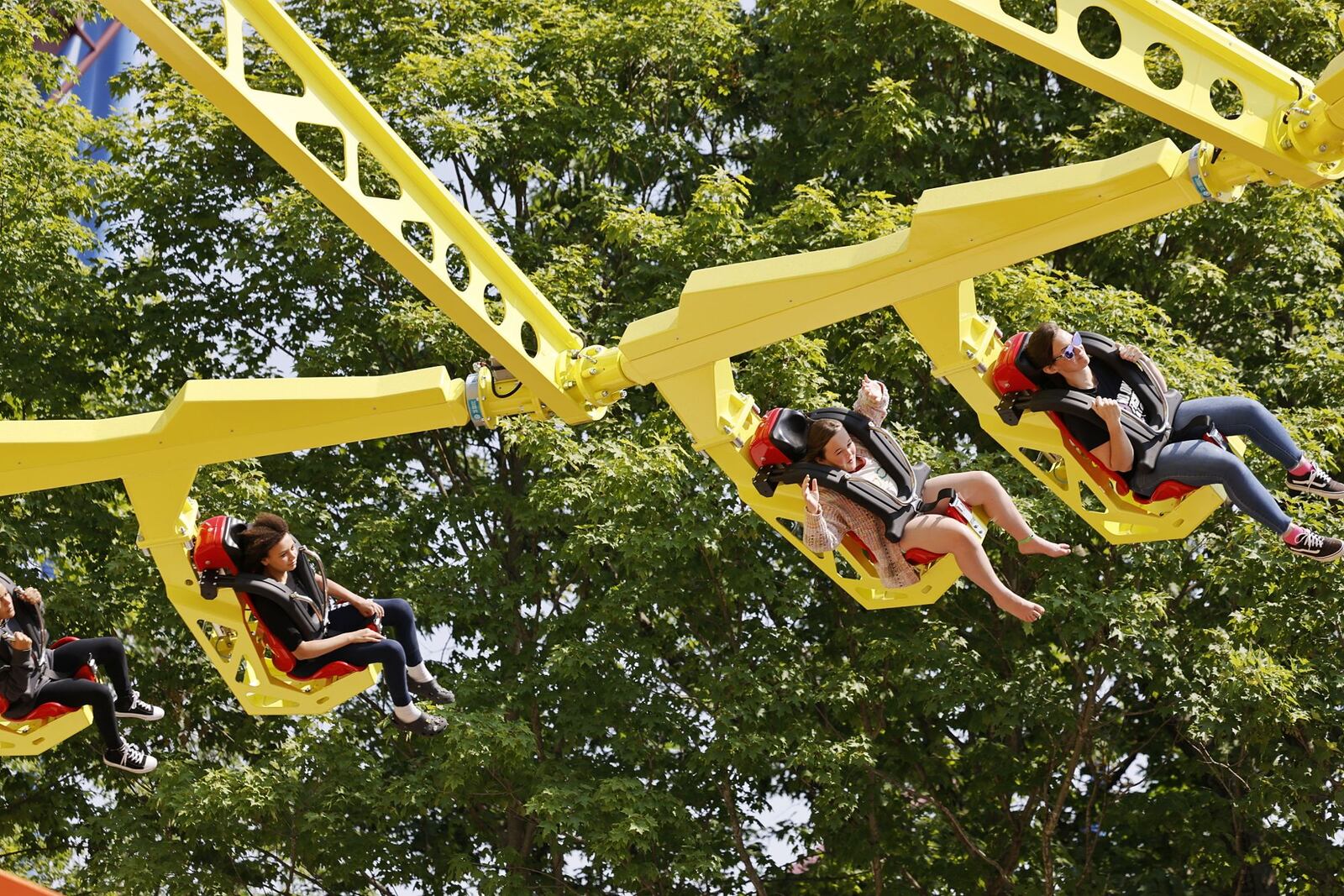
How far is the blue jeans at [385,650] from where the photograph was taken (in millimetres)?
7527

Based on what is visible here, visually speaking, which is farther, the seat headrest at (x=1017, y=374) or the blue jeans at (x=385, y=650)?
the blue jeans at (x=385, y=650)

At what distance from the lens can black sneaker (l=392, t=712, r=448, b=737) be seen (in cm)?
776

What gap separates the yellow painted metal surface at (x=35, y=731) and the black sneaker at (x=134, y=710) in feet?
1.05

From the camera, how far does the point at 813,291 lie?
19.4ft

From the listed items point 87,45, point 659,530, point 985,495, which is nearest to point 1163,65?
point 659,530

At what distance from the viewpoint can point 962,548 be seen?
6.49m

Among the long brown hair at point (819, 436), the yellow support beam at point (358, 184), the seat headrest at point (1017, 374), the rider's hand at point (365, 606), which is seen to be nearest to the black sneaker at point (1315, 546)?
the seat headrest at point (1017, 374)

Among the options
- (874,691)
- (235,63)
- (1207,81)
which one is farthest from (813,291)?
(874,691)

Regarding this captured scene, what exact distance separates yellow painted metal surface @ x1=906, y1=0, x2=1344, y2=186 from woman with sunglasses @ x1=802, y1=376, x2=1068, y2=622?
1.75m

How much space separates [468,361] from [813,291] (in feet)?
26.0

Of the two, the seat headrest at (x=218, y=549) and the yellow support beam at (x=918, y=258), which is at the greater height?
the yellow support beam at (x=918, y=258)

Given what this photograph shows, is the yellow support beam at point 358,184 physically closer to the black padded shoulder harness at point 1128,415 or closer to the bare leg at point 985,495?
the bare leg at point 985,495

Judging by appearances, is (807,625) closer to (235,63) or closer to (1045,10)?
(1045,10)

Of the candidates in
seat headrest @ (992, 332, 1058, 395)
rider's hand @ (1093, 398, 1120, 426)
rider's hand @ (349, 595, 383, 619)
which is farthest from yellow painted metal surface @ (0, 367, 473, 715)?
rider's hand @ (1093, 398, 1120, 426)
